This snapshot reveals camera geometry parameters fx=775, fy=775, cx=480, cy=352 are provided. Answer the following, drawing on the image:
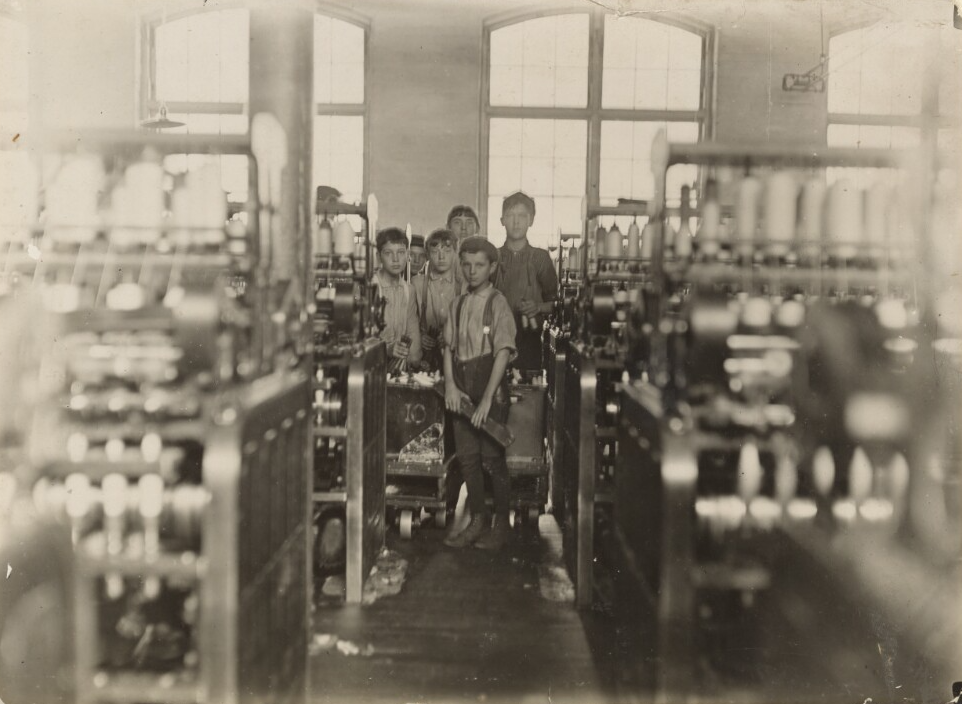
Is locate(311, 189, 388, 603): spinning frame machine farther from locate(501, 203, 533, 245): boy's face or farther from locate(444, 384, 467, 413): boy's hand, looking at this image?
locate(501, 203, 533, 245): boy's face

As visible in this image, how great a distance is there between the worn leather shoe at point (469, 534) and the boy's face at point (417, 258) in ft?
6.80

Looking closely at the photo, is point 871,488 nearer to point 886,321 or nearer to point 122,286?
point 886,321

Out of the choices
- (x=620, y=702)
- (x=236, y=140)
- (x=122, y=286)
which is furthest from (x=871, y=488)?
(x=122, y=286)

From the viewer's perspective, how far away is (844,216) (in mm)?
2844

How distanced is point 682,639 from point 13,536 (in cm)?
177

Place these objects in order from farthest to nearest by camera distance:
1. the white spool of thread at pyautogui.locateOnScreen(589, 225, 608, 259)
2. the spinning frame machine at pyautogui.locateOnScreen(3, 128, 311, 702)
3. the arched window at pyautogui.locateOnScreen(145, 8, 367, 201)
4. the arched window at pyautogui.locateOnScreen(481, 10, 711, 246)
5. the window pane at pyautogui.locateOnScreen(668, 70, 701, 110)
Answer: the arched window at pyautogui.locateOnScreen(481, 10, 711, 246) < the window pane at pyautogui.locateOnScreen(668, 70, 701, 110) < the white spool of thread at pyautogui.locateOnScreen(589, 225, 608, 259) < the arched window at pyautogui.locateOnScreen(145, 8, 367, 201) < the spinning frame machine at pyautogui.locateOnScreen(3, 128, 311, 702)

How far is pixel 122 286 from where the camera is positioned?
7.66 ft

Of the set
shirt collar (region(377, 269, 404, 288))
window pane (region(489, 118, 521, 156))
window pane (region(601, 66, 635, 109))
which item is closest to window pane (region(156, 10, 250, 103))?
shirt collar (region(377, 269, 404, 288))

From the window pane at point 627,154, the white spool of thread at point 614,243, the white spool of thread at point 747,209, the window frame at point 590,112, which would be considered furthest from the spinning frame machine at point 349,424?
the window pane at point 627,154

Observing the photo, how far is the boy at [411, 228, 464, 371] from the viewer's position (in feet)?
15.5

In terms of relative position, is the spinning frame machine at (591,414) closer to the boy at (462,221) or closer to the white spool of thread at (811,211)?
the white spool of thread at (811,211)

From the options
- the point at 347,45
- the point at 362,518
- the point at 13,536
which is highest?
the point at 347,45

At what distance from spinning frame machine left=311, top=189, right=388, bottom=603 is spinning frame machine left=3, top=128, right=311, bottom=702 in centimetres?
79

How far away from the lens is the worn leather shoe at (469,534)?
12.6 feet
